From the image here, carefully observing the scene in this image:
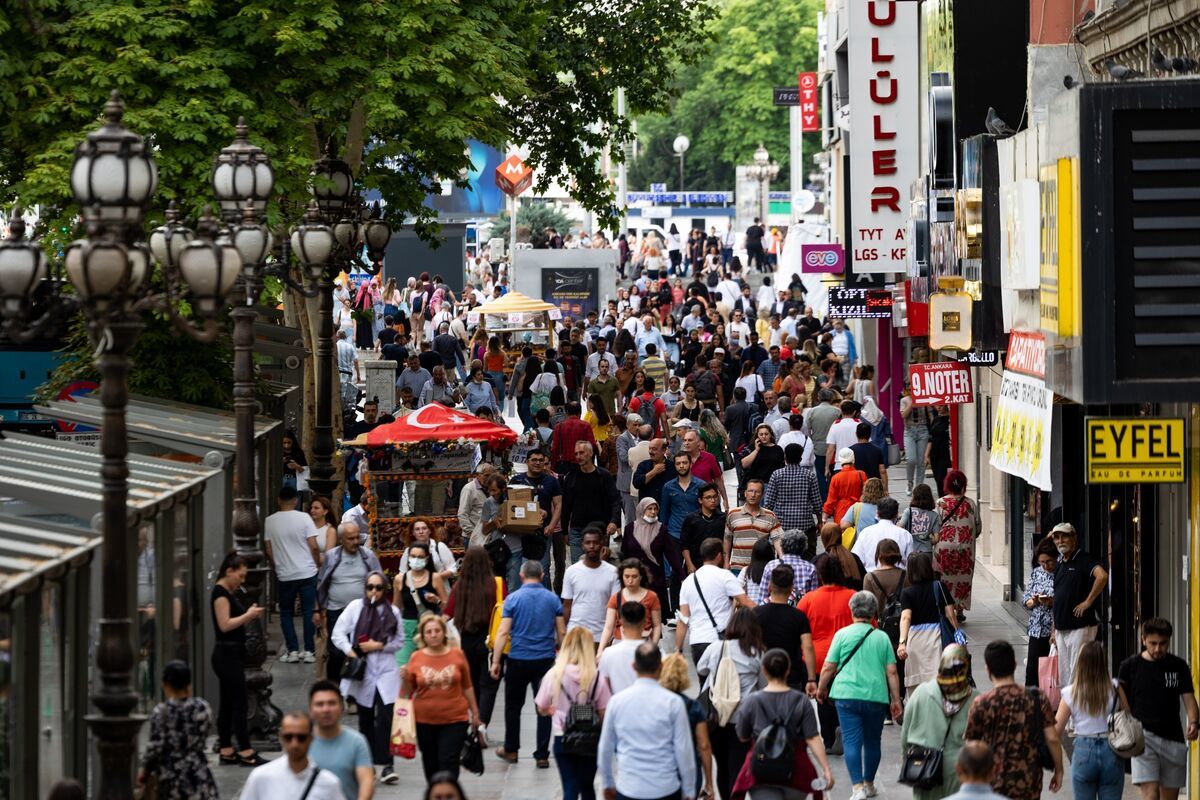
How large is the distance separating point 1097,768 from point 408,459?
10383 mm

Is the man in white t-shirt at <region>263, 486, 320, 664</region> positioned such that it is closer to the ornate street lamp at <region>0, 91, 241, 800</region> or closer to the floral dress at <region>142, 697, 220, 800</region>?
the floral dress at <region>142, 697, 220, 800</region>

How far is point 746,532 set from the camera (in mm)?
18750

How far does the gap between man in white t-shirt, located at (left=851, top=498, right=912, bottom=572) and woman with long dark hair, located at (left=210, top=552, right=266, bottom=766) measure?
18.0 ft

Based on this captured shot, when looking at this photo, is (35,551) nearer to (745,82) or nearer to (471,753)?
(471,753)

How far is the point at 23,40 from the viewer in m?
23.2

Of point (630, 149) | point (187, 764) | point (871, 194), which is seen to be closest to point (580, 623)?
point (187, 764)

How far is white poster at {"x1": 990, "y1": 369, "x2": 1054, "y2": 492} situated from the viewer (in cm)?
1534

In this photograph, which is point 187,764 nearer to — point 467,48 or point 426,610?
point 426,610

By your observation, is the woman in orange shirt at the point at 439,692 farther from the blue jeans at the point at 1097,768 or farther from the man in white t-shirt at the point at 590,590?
the blue jeans at the point at 1097,768

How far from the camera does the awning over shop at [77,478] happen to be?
1391cm

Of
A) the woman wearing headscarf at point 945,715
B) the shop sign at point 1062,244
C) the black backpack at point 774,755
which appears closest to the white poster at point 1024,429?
the shop sign at point 1062,244

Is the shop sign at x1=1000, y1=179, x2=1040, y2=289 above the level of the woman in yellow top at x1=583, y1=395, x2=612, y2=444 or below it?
above

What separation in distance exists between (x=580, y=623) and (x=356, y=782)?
488cm

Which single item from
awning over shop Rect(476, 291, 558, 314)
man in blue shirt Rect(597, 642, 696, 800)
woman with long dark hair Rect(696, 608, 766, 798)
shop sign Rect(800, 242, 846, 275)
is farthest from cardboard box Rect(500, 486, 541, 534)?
shop sign Rect(800, 242, 846, 275)
